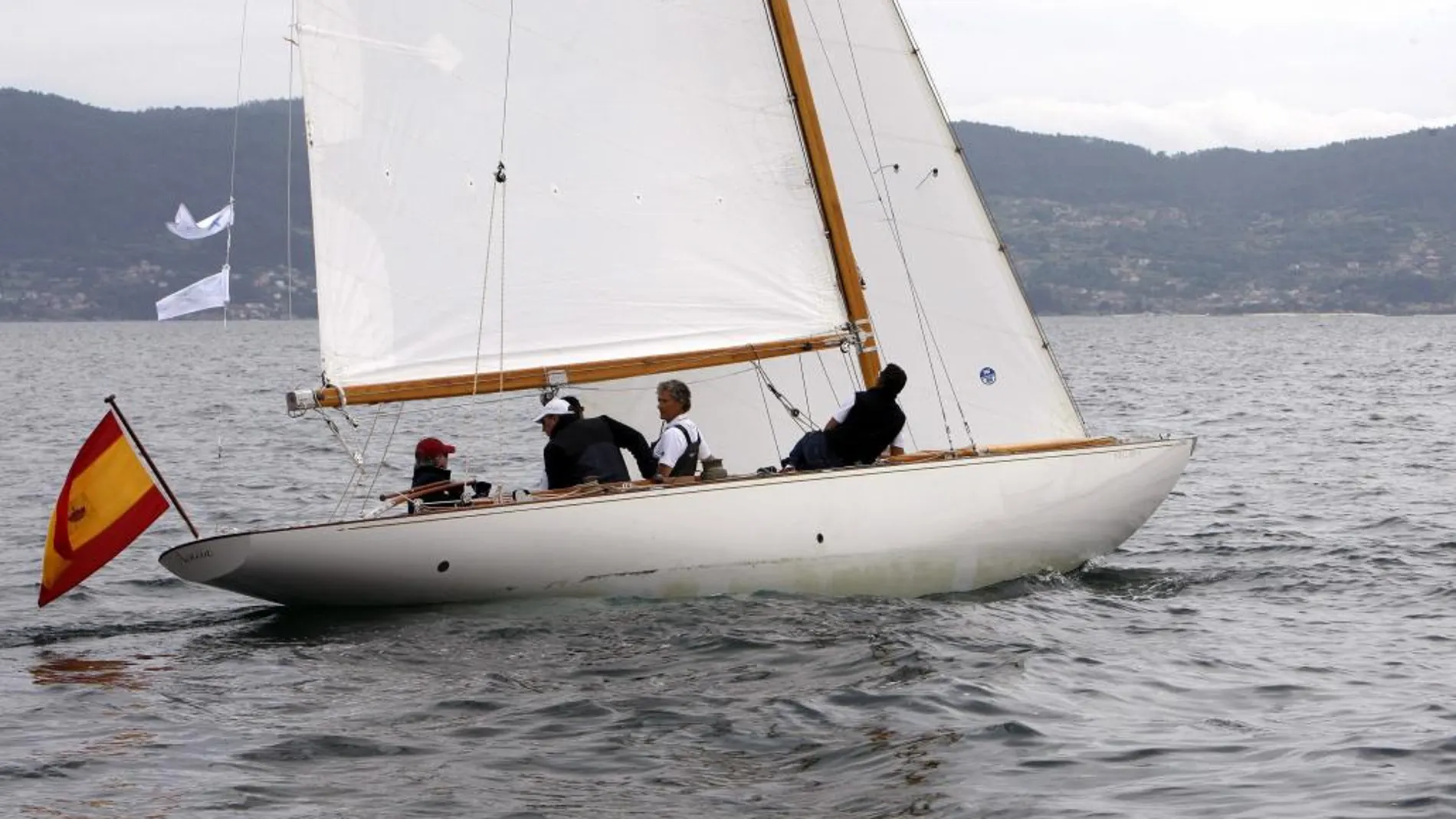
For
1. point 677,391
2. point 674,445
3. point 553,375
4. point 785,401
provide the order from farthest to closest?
point 785,401 < point 553,375 < point 677,391 < point 674,445

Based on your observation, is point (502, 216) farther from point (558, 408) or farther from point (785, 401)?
point (785, 401)

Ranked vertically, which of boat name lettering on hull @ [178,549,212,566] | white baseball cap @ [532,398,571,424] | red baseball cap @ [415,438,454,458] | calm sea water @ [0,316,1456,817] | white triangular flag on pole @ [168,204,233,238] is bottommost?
calm sea water @ [0,316,1456,817]

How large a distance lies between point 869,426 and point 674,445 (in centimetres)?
125

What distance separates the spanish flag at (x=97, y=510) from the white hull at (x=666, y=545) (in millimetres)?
357

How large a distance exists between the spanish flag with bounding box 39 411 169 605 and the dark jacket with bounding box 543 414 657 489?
244 centimetres

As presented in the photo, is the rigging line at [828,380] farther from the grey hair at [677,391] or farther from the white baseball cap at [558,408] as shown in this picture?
the white baseball cap at [558,408]

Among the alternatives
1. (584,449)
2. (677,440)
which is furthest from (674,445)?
(584,449)

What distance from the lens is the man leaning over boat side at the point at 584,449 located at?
13000mm

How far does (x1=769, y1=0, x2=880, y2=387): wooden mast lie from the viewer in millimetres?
13805

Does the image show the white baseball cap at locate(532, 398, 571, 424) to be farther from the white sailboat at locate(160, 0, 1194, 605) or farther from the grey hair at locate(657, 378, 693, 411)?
the grey hair at locate(657, 378, 693, 411)

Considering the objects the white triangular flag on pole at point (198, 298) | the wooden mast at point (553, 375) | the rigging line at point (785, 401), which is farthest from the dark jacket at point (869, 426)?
the white triangular flag on pole at point (198, 298)

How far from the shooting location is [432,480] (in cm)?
1334

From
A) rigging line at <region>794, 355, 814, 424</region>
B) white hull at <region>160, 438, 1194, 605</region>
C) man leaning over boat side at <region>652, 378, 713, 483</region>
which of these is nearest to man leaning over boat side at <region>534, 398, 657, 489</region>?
man leaning over boat side at <region>652, 378, 713, 483</region>

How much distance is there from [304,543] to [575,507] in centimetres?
160
